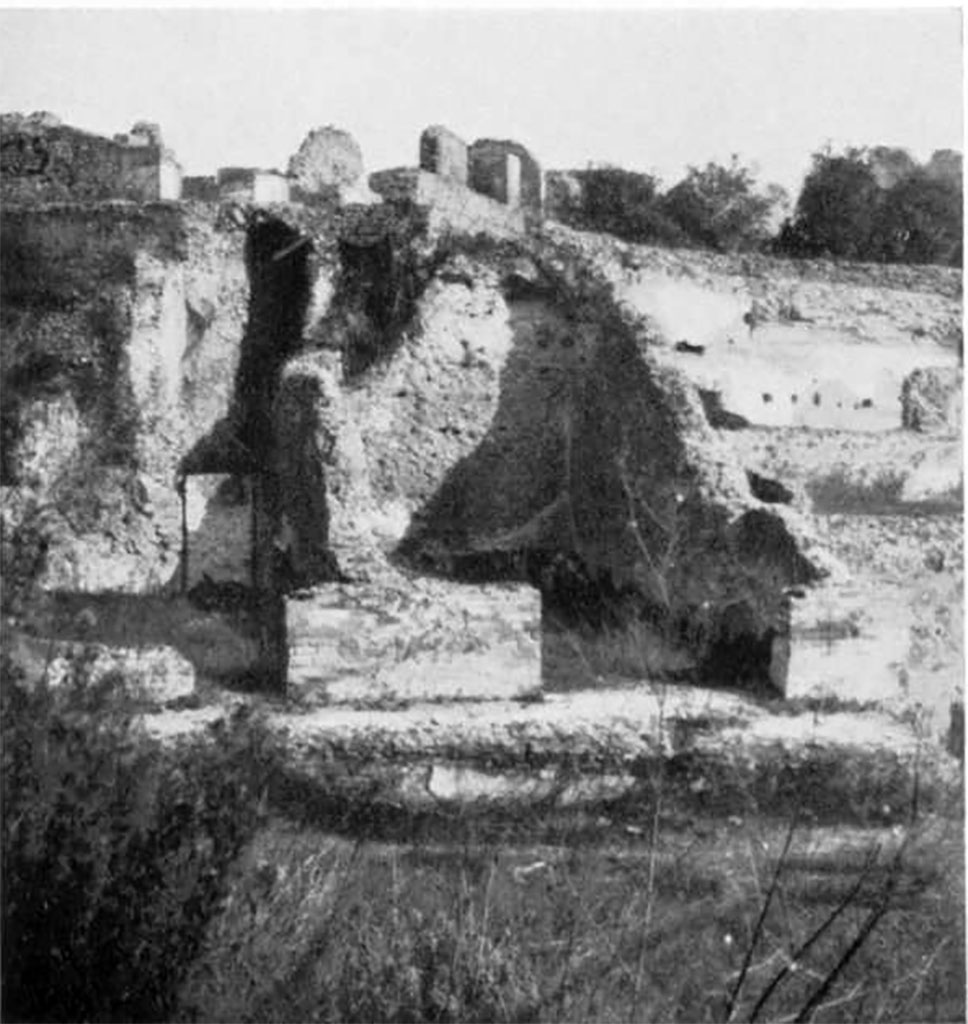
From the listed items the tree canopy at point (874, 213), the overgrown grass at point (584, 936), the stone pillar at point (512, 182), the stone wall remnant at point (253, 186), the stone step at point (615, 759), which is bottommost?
the overgrown grass at point (584, 936)

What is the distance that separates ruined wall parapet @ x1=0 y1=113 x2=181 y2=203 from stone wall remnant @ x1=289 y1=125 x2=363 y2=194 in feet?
4.40

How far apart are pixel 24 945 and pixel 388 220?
1171 cm

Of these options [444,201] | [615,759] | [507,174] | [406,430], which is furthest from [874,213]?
[615,759]

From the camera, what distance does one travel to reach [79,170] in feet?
62.3

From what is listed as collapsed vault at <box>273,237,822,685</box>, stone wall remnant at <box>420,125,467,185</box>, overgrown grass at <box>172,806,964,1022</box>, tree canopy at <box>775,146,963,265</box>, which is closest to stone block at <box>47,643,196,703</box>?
overgrown grass at <box>172,806,964,1022</box>

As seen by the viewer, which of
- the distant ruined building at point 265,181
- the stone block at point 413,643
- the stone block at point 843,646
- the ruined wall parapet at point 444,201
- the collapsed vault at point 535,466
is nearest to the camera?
the stone block at point 843,646

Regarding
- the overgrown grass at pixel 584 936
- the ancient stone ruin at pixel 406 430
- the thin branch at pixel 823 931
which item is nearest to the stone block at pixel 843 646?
the ancient stone ruin at pixel 406 430

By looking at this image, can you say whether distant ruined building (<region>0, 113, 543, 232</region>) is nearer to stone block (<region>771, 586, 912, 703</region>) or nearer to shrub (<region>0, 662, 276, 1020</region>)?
stone block (<region>771, 586, 912, 703</region>)

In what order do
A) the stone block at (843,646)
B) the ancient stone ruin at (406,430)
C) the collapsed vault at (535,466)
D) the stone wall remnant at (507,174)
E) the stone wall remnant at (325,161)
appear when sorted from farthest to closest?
the stone wall remnant at (507,174)
the collapsed vault at (535,466)
the ancient stone ruin at (406,430)
the stone wall remnant at (325,161)
the stone block at (843,646)

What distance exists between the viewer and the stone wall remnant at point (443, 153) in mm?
12212

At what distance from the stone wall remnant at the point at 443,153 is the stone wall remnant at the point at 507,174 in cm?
12

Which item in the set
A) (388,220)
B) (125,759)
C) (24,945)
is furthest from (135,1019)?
(388,220)

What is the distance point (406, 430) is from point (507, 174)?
325cm

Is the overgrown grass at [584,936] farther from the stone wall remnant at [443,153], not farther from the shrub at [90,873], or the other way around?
the stone wall remnant at [443,153]
